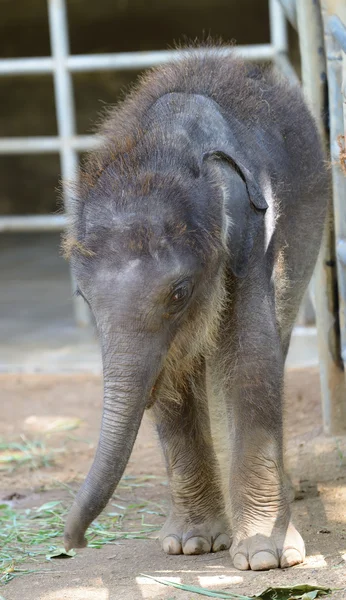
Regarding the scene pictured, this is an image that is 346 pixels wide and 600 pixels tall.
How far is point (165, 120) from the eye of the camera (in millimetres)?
3822

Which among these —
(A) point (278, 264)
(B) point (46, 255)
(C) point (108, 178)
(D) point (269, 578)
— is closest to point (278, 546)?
(D) point (269, 578)

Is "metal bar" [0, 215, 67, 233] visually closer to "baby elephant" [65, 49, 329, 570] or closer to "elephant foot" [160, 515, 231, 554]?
"baby elephant" [65, 49, 329, 570]

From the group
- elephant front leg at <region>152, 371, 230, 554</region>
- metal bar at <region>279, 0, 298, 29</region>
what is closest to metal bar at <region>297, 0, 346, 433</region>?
metal bar at <region>279, 0, 298, 29</region>

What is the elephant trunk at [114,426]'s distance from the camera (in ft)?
10.5

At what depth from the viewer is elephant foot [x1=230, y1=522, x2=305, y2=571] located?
144 inches

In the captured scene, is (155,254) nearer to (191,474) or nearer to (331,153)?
(191,474)

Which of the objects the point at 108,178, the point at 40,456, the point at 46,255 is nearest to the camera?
the point at 108,178

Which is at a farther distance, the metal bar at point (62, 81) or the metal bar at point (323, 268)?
the metal bar at point (62, 81)

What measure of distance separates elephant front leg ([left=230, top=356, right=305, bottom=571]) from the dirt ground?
85mm

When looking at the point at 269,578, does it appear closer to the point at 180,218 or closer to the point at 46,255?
the point at 180,218

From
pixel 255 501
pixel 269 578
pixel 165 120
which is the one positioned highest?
pixel 165 120

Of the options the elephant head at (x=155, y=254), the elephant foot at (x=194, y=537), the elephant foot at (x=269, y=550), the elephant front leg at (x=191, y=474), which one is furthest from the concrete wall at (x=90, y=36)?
the elephant foot at (x=269, y=550)

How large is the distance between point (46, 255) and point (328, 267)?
21.3ft

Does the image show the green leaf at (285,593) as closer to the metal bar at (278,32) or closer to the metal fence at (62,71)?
the metal fence at (62,71)
